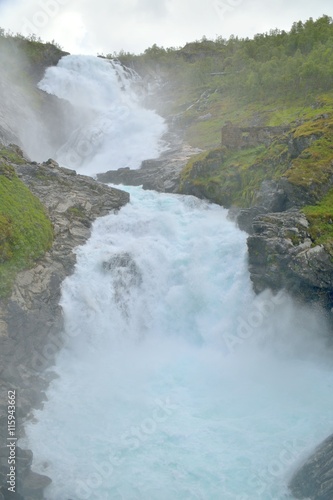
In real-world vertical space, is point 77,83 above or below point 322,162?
above

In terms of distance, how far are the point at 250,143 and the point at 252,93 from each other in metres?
26.0

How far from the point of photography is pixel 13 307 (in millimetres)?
21672

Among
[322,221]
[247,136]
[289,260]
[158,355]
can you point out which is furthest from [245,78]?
[158,355]

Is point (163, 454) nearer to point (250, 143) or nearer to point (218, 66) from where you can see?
point (250, 143)

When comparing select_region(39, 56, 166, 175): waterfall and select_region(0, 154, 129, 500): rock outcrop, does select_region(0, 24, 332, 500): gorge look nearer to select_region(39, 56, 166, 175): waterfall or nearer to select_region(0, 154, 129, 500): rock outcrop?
select_region(0, 154, 129, 500): rock outcrop

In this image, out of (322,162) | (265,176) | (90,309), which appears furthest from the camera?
(265,176)

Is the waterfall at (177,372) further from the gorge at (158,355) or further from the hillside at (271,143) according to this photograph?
the hillside at (271,143)

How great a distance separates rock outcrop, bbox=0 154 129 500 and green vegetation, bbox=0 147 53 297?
53 centimetres

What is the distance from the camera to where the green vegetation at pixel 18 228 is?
77.1ft

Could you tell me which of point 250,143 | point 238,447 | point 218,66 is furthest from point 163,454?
point 218,66

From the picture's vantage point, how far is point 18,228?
2562 centimetres

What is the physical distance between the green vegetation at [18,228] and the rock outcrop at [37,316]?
534 mm

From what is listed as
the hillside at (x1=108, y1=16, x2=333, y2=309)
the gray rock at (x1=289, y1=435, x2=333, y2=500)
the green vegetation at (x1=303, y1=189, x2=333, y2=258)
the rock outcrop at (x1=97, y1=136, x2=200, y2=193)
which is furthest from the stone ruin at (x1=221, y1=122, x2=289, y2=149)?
the gray rock at (x1=289, y1=435, x2=333, y2=500)

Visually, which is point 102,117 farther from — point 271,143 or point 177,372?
point 177,372
